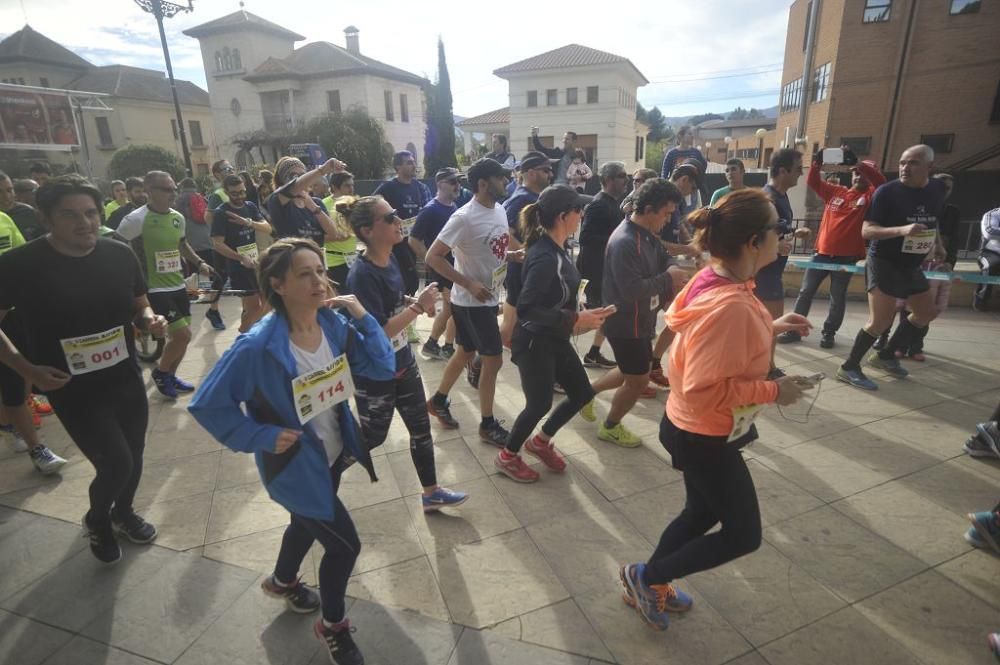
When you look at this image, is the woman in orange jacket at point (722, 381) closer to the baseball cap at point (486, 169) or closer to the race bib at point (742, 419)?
the race bib at point (742, 419)

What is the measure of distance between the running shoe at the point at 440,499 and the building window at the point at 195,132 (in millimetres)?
55297

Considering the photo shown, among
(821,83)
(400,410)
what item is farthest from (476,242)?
(821,83)

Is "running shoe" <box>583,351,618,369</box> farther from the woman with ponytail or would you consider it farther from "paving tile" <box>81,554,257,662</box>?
"paving tile" <box>81,554,257,662</box>

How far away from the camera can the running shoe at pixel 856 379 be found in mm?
5027

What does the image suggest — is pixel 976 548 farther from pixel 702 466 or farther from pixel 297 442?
pixel 297 442

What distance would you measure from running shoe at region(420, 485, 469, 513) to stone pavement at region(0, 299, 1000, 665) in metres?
0.08

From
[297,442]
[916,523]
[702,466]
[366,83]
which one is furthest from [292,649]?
[366,83]

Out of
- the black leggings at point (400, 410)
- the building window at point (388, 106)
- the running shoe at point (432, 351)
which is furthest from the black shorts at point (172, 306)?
the building window at point (388, 106)

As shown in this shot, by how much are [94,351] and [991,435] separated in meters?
5.69

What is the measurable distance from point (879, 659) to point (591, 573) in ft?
4.16

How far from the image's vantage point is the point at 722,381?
1.98 metres

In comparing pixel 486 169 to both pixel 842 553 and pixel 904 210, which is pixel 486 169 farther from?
pixel 904 210

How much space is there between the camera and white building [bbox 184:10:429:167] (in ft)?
136

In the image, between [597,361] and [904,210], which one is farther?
[597,361]
